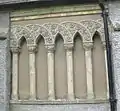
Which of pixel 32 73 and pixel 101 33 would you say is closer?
pixel 101 33

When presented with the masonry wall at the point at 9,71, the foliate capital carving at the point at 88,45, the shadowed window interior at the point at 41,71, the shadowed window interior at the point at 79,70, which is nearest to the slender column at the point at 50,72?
the shadowed window interior at the point at 41,71

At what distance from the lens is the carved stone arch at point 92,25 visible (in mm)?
4738

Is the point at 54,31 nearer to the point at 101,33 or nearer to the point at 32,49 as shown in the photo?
the point at 32,49

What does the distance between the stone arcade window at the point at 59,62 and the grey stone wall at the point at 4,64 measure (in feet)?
0.43

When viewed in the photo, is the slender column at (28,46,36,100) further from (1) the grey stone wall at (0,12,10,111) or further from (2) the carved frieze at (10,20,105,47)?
(1) the grey stone wall at (0,12,10,111)

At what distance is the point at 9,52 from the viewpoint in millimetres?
5047

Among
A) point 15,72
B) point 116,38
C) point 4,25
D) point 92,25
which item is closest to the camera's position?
point 116,38

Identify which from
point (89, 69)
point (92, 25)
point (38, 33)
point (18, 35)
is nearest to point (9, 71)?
point (18, 35)

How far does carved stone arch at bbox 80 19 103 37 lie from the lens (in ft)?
15.5

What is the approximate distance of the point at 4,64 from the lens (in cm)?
493

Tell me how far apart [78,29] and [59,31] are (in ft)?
1.26

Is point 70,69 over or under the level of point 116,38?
under

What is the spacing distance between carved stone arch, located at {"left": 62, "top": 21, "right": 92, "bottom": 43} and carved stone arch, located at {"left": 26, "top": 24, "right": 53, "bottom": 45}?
394mm

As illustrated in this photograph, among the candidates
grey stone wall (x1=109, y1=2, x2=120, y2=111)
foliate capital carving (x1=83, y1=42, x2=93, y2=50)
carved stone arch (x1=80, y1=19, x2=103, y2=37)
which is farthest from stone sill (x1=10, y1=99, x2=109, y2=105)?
carved stone arch (x1=80, y1=19, x2=103, y2=37)
